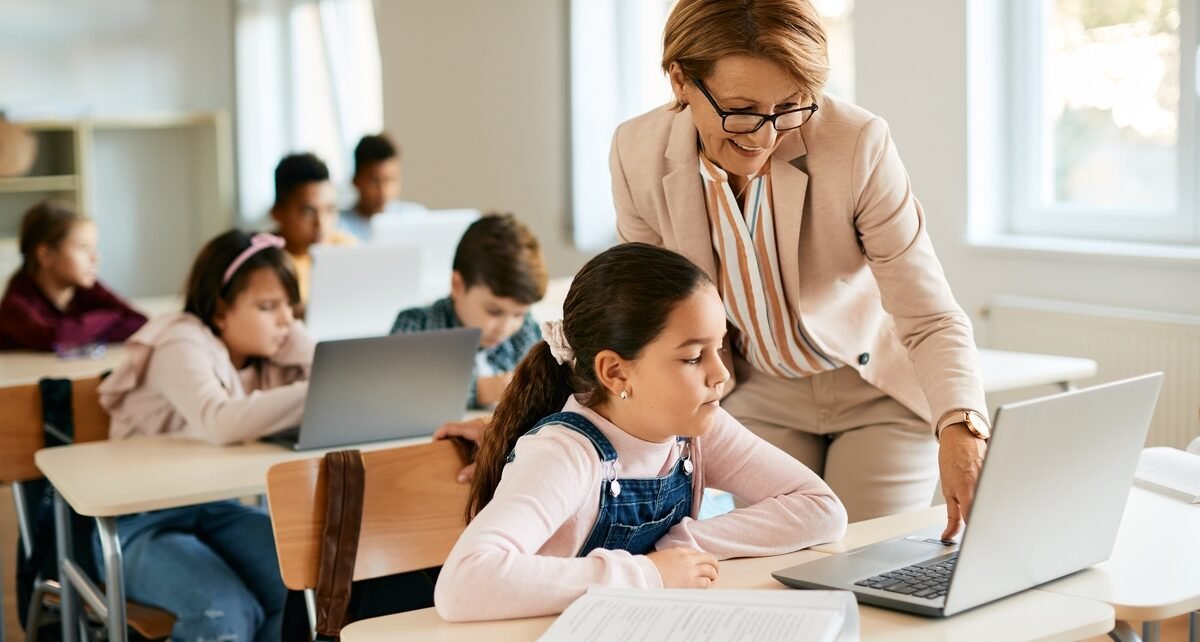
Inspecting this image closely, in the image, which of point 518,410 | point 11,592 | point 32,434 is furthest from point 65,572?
point 11,592

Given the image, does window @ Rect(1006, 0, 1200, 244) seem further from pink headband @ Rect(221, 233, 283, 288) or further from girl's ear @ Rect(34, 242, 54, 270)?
girl's ear @ Rect(34, 242, 54, 270)

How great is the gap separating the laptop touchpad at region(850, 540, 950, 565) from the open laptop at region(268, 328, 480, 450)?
1.05m

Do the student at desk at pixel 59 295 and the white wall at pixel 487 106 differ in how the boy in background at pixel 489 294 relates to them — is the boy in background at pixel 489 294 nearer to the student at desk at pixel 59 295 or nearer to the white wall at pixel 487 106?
the student at desk at pixel 59 295

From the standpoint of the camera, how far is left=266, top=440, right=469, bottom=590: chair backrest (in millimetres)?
1607

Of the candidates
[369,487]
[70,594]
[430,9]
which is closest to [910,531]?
[369,487]

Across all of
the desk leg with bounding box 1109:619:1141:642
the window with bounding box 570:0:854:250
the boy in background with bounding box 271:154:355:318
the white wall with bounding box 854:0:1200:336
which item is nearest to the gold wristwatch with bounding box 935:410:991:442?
the desk leg with bounding box 1109:619:1141:642

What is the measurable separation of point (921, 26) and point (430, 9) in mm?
2915

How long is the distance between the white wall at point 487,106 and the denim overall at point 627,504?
3.87m

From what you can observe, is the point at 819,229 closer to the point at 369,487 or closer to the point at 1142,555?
the point at 1142,555

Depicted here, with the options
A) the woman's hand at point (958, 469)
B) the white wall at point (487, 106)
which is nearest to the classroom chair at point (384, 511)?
the woman's hand at point (958, 469)

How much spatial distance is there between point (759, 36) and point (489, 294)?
1319mm

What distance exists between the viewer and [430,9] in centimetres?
592

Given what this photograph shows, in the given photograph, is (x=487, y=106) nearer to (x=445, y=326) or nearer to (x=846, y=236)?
(x=445, y=326)

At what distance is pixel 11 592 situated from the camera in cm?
339
